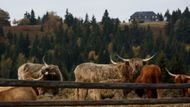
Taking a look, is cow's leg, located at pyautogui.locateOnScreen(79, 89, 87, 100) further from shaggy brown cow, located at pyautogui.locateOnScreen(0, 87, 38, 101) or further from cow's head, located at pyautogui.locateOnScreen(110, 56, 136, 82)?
shaggy brown cow, located at pyautogui.locateOnScreen(0, 87, 38, 101)

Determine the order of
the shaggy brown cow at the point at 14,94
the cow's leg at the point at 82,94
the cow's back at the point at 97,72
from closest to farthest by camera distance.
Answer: the shaggy brown cow at the point at 14,94, the cow's leg at the point at 82,94, the cow's back at the point at 97,72

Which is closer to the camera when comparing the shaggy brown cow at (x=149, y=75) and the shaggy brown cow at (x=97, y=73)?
the shaggy brown cow at (x=149, y=75)

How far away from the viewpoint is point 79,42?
432 feet

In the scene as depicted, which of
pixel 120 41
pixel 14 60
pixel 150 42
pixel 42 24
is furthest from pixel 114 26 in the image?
pixel 14 60

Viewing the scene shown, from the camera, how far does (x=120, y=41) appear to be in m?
141

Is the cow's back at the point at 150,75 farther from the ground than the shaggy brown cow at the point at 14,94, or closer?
closer

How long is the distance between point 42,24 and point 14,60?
73.0 meters

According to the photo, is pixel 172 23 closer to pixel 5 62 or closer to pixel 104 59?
pixel 104 59

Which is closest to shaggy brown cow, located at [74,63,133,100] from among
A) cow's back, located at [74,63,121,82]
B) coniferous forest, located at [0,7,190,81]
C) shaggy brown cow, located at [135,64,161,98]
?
cow's back, located at [74,63,121,82]

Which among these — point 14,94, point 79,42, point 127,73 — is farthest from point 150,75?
point 79,42

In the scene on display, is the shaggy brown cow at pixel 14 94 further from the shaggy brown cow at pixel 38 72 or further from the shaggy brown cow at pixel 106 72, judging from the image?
the shaggy brown cow at pixel 38 72

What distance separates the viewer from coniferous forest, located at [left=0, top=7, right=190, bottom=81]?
109m

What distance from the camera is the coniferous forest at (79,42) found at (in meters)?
109

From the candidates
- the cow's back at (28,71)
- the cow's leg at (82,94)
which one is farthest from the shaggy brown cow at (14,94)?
the cow's back at (28,71)
